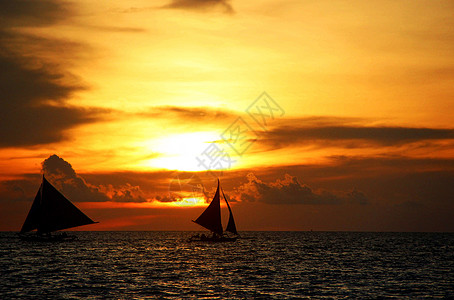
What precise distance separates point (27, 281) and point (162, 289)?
57.7 feet

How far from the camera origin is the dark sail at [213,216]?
387 ft

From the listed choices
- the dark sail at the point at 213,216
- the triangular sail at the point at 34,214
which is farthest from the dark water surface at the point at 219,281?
the dark sail at the point at 213,216

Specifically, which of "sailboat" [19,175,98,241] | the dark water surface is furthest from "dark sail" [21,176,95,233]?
the dark water surface

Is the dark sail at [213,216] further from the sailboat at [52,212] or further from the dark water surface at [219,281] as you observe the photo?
the dark water surface at [219,281]

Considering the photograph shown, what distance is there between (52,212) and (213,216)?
3530 cm

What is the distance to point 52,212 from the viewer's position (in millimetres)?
107688

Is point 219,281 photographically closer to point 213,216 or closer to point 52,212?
point 213,216

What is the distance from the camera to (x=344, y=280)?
61.7m

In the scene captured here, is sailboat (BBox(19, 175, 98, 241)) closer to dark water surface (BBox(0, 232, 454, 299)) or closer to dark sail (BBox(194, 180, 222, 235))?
dark sail (BBox(194, 180, 222, 235))

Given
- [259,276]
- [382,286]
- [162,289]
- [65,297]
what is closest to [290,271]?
[259,276]

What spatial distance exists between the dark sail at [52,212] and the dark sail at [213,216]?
25.5 metres

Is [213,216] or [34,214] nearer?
[34,214]

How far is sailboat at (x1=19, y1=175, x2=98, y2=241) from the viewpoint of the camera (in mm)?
106938

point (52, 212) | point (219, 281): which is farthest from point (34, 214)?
point (219, 281)
